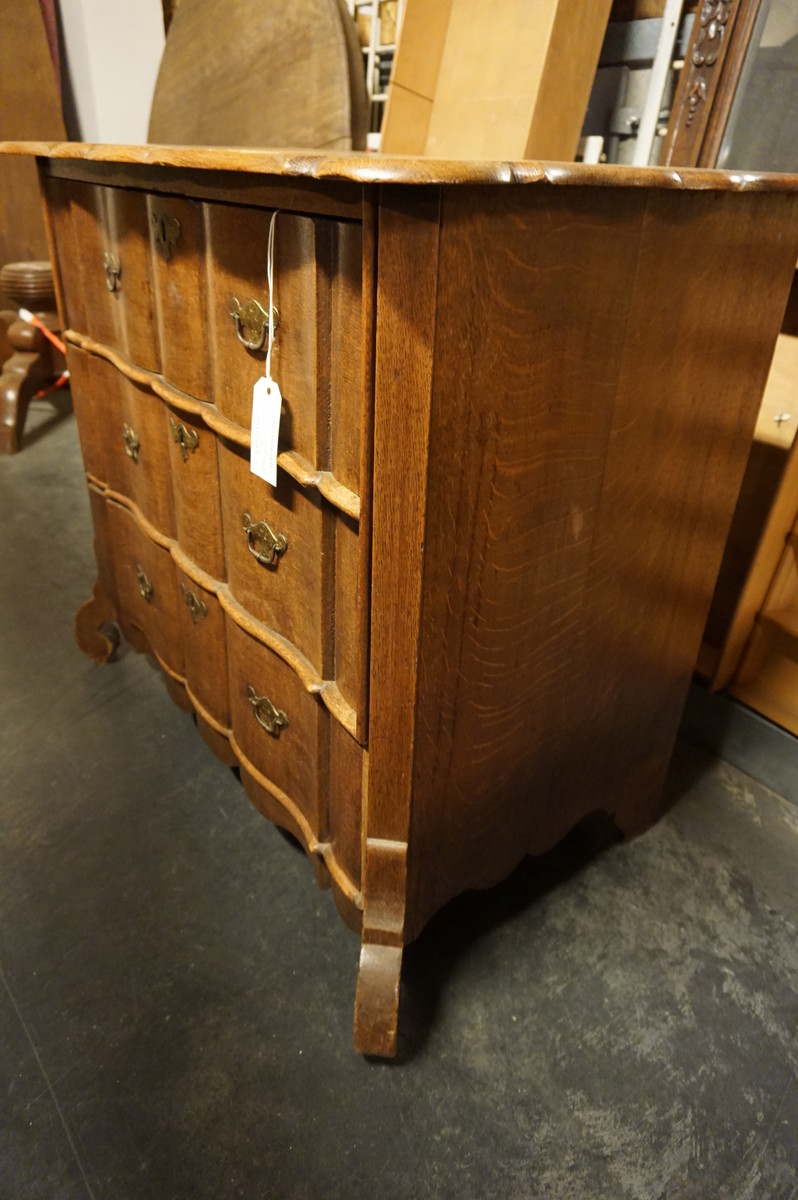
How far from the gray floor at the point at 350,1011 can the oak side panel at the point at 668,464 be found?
0.74 ft

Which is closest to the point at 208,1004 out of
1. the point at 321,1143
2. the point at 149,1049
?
the point at 149,1049

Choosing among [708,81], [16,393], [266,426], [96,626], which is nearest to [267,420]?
[266,426]

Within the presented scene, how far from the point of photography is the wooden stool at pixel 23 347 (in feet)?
8.71

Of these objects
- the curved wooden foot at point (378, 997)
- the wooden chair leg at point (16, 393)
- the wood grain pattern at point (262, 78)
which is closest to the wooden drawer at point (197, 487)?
the curved wooden foot at point (378, 997)

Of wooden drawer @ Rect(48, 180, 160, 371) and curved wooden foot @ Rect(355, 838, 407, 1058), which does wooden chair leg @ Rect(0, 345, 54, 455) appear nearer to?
wooden drawer @ Rect(48, 180, 160, 371)

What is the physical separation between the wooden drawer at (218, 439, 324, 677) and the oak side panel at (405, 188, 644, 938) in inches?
5.9

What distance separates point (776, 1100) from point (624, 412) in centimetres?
83

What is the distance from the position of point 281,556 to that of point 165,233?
412mm

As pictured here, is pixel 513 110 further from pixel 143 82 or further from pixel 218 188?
pixel 143 82

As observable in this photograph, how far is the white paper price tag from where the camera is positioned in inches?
30.3

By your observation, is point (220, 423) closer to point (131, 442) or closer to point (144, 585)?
point (131, 442)

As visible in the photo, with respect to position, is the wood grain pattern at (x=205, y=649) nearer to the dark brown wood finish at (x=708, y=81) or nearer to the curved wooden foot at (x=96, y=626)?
the curved wooden foot at (x=96, y=626)

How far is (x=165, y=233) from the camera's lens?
36.7 inches

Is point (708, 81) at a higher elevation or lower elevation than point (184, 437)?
higher
